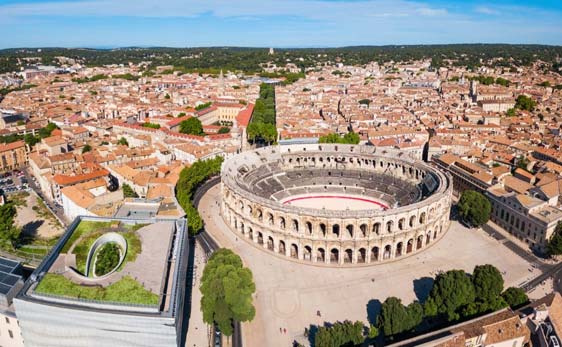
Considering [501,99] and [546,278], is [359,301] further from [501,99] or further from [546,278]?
[501,99]

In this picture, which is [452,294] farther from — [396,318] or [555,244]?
[555,244]

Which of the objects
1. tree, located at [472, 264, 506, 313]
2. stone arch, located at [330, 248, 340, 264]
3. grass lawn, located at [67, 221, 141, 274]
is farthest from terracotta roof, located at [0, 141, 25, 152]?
tree, located at [472, 264, 506, 313]

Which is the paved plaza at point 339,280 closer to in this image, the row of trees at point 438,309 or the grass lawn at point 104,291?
the row of trees at point 438,309

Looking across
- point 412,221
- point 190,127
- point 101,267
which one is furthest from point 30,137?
point 412,221

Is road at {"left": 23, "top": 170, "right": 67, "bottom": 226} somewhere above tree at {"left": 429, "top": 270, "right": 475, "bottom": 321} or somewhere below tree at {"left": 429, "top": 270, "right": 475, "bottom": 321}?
below

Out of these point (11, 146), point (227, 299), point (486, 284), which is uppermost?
point (11, 146)

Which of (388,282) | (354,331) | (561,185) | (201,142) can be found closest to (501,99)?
(561,185)

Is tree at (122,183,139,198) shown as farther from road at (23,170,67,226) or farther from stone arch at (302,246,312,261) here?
stone arch at (302,246,312,261)
